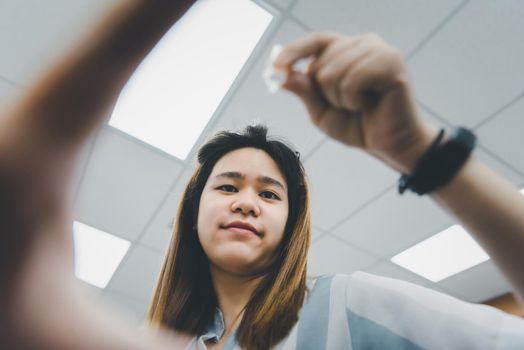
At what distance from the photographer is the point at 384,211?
102 inches

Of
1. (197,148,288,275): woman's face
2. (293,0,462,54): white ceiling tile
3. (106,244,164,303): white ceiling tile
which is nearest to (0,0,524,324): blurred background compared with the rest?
(293,0,462,54): white ceiling tile

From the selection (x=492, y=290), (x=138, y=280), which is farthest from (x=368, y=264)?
(x=138, y=280)

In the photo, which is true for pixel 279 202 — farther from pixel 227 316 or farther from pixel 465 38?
pixel 465 38

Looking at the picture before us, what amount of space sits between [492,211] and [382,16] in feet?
4.34

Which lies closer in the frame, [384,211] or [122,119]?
[122,119]

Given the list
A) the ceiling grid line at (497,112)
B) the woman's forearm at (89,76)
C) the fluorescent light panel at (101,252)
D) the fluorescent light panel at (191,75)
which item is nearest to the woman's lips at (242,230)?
the woman's forearm at (89,76)

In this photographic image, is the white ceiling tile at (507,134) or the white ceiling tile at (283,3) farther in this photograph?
the white ceiling tile at (507,134)

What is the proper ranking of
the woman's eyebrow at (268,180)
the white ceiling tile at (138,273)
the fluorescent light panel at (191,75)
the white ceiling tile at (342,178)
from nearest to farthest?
the woman's eyebrow at (268,180), the fluorescent light panel at (191,75), the white ceiling tile at (342,178), the white ceiling tile at (138,273)

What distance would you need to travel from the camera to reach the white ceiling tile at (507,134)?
1.88 m

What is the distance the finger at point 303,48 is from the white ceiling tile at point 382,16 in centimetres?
126

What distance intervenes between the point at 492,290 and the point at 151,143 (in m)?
3.69

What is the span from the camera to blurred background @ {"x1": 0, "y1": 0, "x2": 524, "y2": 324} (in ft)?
5.05

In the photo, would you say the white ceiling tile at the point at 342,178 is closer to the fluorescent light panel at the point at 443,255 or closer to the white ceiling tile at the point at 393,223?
the white ceiling tile at the point at 393,223

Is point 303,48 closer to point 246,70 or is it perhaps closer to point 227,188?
point 227,188
